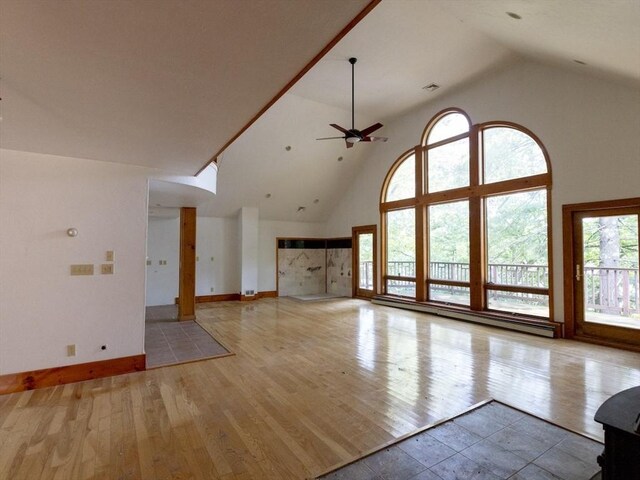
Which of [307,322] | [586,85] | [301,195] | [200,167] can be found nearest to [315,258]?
[301,195]

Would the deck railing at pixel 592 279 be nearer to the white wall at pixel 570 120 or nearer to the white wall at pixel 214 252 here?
the white wall at pixel 570 120

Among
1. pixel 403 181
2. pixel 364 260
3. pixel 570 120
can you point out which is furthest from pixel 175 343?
pixel 570 120

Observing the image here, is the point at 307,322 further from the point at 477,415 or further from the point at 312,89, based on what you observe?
the point at 312,89

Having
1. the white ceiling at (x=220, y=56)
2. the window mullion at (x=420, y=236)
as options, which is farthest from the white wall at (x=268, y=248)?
the window mullion at (x=420, y=236)

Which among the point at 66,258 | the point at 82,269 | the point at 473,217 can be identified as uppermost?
the point at 473,217

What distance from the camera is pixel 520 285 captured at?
18.6ft

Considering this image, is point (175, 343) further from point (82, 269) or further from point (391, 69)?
point (391, 69)

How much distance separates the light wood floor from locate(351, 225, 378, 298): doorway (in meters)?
3.93

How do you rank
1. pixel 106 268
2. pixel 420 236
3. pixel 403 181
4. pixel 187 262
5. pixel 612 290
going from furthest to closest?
1. pixel 403 181
2. pixel 420 236
3. pixel 187 262
4. pixel 612 290
5. pixel 106 268

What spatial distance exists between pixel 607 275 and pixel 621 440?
4.45 metres

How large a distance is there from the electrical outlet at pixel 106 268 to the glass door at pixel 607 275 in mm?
6467

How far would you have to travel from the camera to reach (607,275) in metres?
4.60

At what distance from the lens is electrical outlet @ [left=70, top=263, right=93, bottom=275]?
11.1 ft

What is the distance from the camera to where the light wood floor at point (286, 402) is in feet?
6.89
